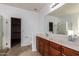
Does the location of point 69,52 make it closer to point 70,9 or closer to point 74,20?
point 74,20

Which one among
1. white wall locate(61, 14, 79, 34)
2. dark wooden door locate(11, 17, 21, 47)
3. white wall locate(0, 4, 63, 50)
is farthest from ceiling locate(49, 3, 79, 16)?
dark wooden door locate(11, 17, 21, 47)

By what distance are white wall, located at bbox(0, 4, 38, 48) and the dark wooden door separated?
0.14 metres

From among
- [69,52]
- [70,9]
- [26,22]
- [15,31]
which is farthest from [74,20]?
[15,31]

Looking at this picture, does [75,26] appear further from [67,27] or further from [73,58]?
[73,58]

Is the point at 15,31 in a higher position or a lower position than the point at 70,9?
lower

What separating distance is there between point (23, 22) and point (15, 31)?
71 centimetres

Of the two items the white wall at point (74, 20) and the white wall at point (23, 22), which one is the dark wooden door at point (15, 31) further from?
the white wall at point (74, 20)

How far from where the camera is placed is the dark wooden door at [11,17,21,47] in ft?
14.0

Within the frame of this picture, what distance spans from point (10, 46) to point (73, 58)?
341 cm

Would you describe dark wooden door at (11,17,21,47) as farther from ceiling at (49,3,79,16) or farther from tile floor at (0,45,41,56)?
→ ceiling at (49,3,79,16)

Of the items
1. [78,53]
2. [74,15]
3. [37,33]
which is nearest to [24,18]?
[37,33]

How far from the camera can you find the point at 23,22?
13.3 ft

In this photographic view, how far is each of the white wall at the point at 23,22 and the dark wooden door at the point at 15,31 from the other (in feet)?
0.45

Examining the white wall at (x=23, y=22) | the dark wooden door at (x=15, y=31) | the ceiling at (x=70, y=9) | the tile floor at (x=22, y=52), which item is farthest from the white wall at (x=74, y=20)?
the dark wooden door at (x=15, y=31)
